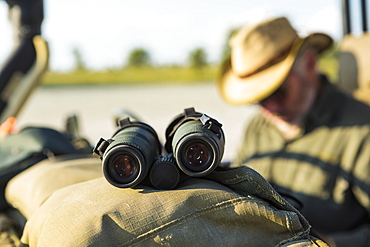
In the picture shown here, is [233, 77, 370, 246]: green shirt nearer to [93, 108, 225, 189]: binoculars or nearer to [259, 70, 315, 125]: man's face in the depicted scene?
[259, 70, 315, 125]: man's face

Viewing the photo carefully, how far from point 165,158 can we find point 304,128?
1.75 meters

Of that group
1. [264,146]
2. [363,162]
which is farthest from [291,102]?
[363,162]

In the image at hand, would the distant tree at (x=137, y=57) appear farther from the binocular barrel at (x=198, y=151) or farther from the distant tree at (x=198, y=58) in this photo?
the binocular barrel at (x=198, y=151)

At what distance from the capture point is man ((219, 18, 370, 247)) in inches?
88.4

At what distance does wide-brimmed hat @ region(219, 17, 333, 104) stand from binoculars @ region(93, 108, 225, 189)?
156cm

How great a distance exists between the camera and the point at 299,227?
2.85 feet

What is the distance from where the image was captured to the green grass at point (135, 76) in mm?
33938

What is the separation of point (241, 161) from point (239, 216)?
196cm

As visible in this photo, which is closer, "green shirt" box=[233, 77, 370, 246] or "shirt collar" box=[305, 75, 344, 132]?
"green shirt" box=[233, 77, 370, 246]

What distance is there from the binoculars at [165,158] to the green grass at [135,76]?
106 ft

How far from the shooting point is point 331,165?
7.57 feet

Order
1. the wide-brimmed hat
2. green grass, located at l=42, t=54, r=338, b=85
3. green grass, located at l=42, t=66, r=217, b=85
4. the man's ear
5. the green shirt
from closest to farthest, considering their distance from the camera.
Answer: the green shirt, the wide-brimmed hat, the man's ear, green grass, located at l=42, t=54, r=338, b=85, green grass, located at l=42, t=66, r=217, b=85

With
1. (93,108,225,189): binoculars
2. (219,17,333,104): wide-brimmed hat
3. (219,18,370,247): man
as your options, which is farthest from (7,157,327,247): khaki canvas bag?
(219,17,333,104): wide-brimmed hat

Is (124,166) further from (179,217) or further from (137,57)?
(137,57)
